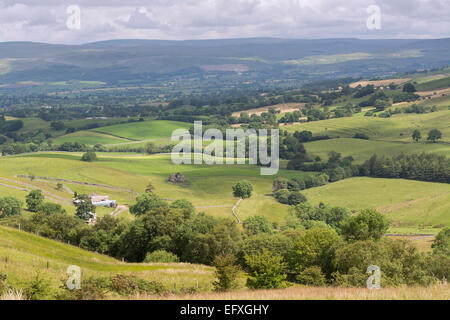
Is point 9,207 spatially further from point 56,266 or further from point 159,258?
point 56,266

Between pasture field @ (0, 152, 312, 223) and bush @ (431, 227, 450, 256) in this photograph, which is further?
pasture field @ (0, 152, 312, 223)

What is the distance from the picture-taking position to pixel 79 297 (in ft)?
67.7

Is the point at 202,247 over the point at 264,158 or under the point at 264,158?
over

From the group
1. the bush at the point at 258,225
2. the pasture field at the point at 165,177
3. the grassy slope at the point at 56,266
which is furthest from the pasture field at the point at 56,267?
the pasture field at the point at 165,177

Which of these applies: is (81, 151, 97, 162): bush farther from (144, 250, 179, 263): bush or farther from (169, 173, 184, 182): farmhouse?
(144, 250, 179, 263): bush

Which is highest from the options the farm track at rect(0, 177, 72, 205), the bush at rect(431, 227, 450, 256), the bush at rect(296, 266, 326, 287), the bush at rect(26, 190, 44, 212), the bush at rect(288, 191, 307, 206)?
the bush at rect(296, 266, 326, 287)

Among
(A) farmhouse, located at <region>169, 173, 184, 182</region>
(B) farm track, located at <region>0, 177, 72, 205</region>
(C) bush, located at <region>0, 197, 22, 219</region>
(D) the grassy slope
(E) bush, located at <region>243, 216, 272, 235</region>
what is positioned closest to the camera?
(D) the grassy slope

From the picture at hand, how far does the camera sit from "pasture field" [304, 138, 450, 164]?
172250 mm

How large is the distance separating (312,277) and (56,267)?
2247 cm

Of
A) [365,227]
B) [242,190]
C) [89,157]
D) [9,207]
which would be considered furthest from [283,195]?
[89,157]

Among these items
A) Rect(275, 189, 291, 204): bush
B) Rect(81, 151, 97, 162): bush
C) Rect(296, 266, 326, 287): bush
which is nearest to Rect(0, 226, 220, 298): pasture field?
Rect(296, 266, 326, 287): bush
